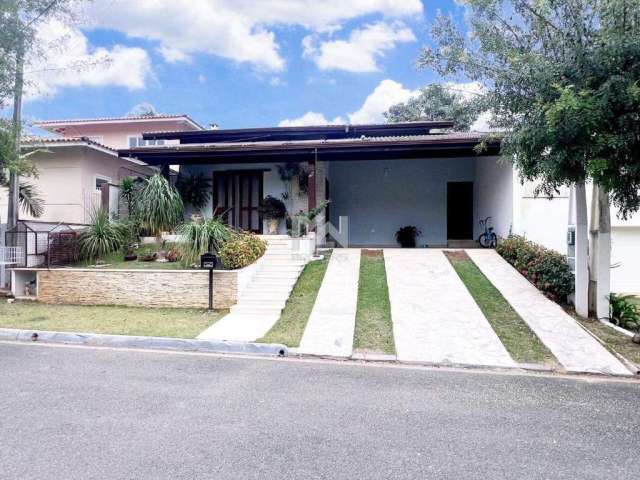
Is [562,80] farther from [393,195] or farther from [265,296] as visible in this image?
[393,195]

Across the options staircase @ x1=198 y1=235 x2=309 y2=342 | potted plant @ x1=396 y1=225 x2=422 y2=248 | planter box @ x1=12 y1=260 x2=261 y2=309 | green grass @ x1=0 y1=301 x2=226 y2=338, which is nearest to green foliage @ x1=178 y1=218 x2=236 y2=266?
planter box @ x1=12 y1=260 x2=261 y2=309

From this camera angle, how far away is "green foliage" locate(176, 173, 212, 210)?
593 inches

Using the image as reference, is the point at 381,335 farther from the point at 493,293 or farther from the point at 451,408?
the point at 493,293

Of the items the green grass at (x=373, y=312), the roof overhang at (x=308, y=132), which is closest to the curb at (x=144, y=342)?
the green grass at (x=373, y=312)

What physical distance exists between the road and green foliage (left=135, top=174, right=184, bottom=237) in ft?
23.9

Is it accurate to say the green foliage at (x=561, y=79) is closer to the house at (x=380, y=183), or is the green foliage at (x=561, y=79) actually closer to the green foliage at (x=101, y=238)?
the house at (x=380, y=183)

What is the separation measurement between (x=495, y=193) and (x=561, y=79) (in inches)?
293

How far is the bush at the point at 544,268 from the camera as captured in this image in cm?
866

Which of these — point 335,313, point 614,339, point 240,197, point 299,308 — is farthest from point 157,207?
point 614,339

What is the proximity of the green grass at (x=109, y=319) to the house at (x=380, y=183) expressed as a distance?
223 inches

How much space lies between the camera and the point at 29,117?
10.4 metres

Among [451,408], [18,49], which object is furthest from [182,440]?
[18,49]

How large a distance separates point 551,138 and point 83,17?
10600mm

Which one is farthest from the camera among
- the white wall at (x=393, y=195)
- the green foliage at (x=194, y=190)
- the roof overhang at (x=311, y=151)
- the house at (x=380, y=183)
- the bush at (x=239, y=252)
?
the white wall at (x=393, y=195)
